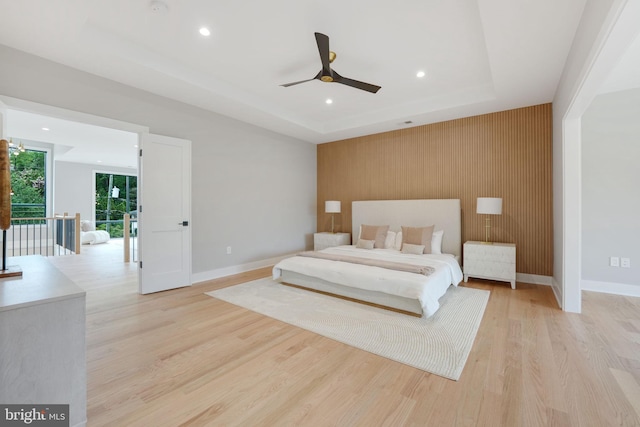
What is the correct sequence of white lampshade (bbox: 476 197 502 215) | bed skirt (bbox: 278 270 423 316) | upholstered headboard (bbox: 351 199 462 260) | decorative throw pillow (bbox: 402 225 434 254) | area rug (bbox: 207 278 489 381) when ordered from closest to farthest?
area rug (bbox: 207 278 489 381), bed skirt (bbox: 278 270 423 316), white lampshade (bbox: 476 197 502 215), decorative throw pillow (bbox: 402 225 434 254), upholstered headboard (bbox: 351 199 462 260)

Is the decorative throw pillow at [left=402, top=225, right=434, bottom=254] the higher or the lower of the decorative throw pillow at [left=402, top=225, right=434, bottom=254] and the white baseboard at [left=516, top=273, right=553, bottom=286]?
the higher

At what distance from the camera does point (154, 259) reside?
12.4 ft

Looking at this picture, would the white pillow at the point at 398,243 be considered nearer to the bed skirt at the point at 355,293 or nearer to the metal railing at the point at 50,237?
the bed skirt at the point at 355,293

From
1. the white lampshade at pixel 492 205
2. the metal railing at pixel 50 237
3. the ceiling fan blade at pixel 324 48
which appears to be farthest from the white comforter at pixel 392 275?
the metal railing at pixel 50 237

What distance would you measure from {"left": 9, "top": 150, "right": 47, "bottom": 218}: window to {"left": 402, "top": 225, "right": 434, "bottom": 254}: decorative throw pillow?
977 centimetres

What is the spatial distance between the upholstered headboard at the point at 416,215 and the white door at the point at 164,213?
10.6 feet

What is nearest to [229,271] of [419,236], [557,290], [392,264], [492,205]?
[392,264]

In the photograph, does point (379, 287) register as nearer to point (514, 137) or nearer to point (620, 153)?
point (514, 137)

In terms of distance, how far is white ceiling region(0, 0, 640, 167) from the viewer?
239cm

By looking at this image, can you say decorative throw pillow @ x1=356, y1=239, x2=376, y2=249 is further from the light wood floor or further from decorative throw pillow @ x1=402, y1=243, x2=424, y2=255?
the light wood floor

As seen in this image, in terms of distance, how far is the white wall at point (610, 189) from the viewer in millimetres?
3566

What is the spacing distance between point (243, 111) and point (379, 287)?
338 cm

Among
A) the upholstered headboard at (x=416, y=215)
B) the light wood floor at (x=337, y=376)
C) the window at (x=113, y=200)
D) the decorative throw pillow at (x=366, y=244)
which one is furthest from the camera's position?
the window at (x=113, y=200)

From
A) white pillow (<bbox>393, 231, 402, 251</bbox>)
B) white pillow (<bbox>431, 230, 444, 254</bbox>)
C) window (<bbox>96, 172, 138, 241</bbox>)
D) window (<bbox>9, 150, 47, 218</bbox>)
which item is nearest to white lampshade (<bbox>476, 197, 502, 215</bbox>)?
white pillow (<bbox>431, 230, 444, 254</bbox>)
